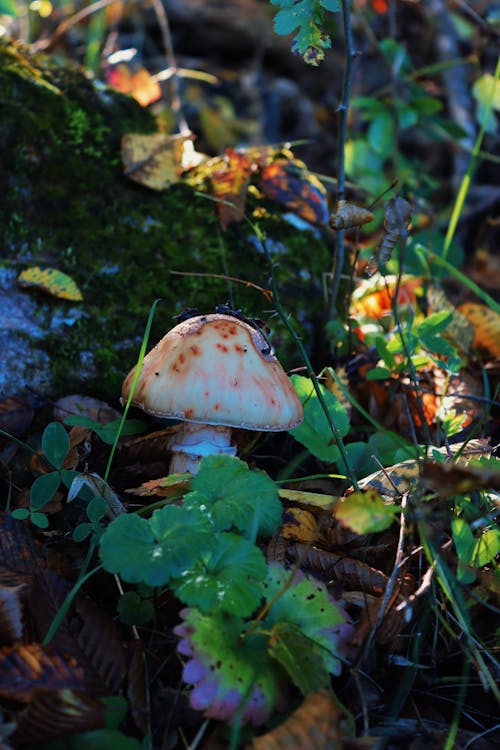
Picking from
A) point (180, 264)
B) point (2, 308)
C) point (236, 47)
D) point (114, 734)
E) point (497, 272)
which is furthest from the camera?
point (236, 47)

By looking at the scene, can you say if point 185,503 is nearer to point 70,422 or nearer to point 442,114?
point 70,422

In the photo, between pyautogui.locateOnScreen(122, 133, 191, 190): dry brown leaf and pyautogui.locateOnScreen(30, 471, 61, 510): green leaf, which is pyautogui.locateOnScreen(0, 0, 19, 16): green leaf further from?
pyautogui.locateOnScreen(30, 471, 61, 510): green leaf

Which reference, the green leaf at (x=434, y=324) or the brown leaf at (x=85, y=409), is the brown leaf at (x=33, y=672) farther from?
the green leaf at (x=434, y=324)

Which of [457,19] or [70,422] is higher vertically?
[457,19]

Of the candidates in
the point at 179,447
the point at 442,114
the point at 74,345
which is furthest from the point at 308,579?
the point at 442,114

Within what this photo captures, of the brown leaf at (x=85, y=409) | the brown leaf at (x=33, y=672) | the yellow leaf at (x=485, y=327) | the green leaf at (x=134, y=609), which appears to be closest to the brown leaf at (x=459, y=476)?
the green leaf at (x=134, y=609)

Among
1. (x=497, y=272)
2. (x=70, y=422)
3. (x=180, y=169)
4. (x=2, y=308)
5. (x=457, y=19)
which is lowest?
(x=497, y=272)

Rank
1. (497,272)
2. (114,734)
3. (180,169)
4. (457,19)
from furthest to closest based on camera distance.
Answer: (457,19)
(497,272)
(180,169)
(114,734)
